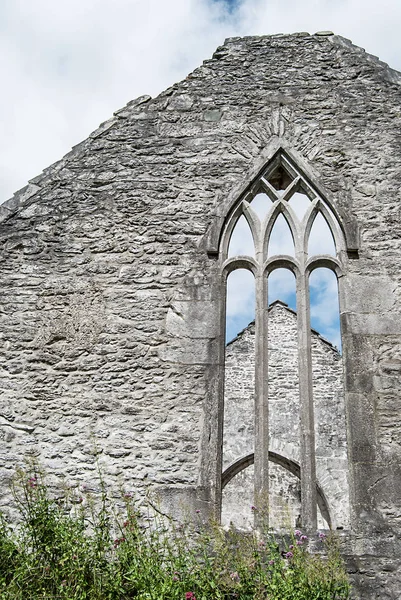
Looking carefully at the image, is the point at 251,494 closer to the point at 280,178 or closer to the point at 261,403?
the point at 261,403

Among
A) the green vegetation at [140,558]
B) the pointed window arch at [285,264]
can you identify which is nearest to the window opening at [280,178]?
the pointed window arch at [285,264]

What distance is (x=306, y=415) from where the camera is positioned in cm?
495

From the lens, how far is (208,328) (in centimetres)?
536

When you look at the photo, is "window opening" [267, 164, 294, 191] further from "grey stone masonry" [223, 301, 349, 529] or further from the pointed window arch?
"grey stone masonry" [223, 301, 349, 529]

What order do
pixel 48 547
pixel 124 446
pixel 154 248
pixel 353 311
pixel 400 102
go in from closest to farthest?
pixel 48 547, pixel 124 446, pixel 353 311, pixel 154 248, pixel 400 102

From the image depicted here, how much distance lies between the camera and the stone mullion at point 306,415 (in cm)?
470

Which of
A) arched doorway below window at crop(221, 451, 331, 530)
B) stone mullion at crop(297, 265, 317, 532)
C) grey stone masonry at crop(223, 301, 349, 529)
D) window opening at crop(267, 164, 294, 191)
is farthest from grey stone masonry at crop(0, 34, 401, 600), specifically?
arched doorway below window at crop(221, 451, 331, 530)

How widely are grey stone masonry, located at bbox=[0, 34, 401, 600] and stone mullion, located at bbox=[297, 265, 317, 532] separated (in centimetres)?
4

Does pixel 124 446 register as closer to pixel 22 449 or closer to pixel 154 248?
pixel 22 449

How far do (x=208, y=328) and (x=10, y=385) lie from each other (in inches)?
70.7

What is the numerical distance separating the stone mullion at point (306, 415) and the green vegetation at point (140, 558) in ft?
0.93

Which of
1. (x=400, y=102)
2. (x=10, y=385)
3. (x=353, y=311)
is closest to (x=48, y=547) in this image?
(x=10, y=385)

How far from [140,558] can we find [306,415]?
5.66 feet

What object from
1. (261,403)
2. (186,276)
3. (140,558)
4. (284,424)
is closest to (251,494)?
(284,424)
